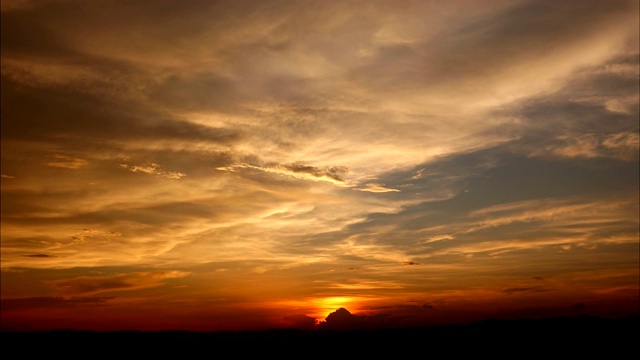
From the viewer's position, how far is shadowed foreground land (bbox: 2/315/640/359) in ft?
373

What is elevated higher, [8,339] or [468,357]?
[8,339]

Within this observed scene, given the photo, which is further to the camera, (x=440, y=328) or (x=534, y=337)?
(x=440, y=328)

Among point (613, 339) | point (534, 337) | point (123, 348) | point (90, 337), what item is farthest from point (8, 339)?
point (613, 339)

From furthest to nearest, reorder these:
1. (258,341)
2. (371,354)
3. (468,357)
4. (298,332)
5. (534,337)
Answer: (298,332)
(258,341)
(534,337)
(371,354)
(468,357)

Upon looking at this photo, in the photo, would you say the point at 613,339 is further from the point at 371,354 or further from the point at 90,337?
the point at 90,337

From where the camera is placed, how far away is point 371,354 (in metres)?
112

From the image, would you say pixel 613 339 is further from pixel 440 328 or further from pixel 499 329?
pixel 440 328

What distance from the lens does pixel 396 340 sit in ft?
439

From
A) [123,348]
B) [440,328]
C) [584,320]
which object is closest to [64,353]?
[123,348]

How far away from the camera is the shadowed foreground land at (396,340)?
114 m

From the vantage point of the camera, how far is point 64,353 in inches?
4355

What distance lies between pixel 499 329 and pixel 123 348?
10548 cm

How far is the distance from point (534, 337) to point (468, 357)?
116 ft

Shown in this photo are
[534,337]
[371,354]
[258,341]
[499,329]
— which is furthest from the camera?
[499,329]
